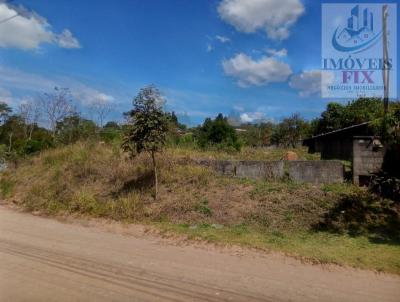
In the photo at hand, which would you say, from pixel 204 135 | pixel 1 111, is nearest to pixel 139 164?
pixel 204 135

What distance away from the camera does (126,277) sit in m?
5.61

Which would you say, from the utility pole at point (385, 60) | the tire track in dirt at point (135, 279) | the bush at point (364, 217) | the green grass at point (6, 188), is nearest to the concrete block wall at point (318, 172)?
the bush at point (364, 217)

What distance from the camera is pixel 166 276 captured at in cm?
567

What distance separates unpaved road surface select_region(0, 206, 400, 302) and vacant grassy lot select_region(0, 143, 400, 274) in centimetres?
74

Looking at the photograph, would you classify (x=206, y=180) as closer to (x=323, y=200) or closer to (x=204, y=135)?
(x=323, y=200)

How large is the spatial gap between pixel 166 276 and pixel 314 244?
3.18 m

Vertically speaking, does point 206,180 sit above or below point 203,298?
above

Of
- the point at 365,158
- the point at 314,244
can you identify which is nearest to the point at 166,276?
the point at 314,244

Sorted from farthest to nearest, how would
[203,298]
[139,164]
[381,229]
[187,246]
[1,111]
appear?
[1,111] → [139,164] → [381,229] → [187,246] → [203,298]

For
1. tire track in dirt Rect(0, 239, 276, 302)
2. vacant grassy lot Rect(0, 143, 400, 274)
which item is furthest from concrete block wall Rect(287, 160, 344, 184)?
tire track in dirt Rect(0, 239, 276, 302)

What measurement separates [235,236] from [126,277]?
9.79ft

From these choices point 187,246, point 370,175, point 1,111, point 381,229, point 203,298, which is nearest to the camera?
point 203,298

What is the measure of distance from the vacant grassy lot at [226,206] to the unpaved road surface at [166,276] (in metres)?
0.74

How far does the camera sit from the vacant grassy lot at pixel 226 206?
24.1 feet
